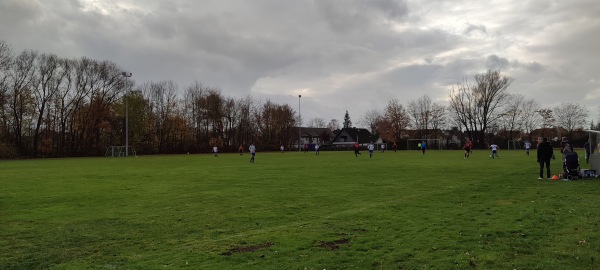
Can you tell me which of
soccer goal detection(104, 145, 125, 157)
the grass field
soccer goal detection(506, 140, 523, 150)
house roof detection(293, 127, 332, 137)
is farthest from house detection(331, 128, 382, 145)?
the grass field

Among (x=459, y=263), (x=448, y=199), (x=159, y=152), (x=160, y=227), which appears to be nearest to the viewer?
(x=459, y=263)

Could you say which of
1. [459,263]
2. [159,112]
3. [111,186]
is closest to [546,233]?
[459,263]

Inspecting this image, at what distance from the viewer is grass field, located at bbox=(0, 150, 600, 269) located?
6422mm

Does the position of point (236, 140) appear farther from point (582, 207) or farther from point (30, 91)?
point (582, 207)

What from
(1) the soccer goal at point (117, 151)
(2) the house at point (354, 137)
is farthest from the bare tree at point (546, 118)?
(1) the soccer goal at point (117, 151)

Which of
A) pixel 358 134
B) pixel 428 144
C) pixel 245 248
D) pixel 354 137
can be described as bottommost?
pixel 245 248

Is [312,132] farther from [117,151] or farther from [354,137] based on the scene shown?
[117,151]

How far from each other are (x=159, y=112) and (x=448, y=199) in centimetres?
8110

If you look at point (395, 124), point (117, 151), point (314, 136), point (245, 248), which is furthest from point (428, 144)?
point (245, 248)

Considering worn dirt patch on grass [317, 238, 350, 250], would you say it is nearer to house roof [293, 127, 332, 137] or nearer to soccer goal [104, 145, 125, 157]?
soccer goal [104, 145, 125, 157]

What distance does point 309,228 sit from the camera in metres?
8.84

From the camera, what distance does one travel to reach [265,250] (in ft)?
23.2

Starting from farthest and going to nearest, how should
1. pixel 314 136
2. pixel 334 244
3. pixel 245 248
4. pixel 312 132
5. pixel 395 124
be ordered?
1. pixel 312 132
2. pixel 314 136
3. pixel 395 124
4. pixel 334 244
5. pixel 245 248

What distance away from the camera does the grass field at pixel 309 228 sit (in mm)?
6422
